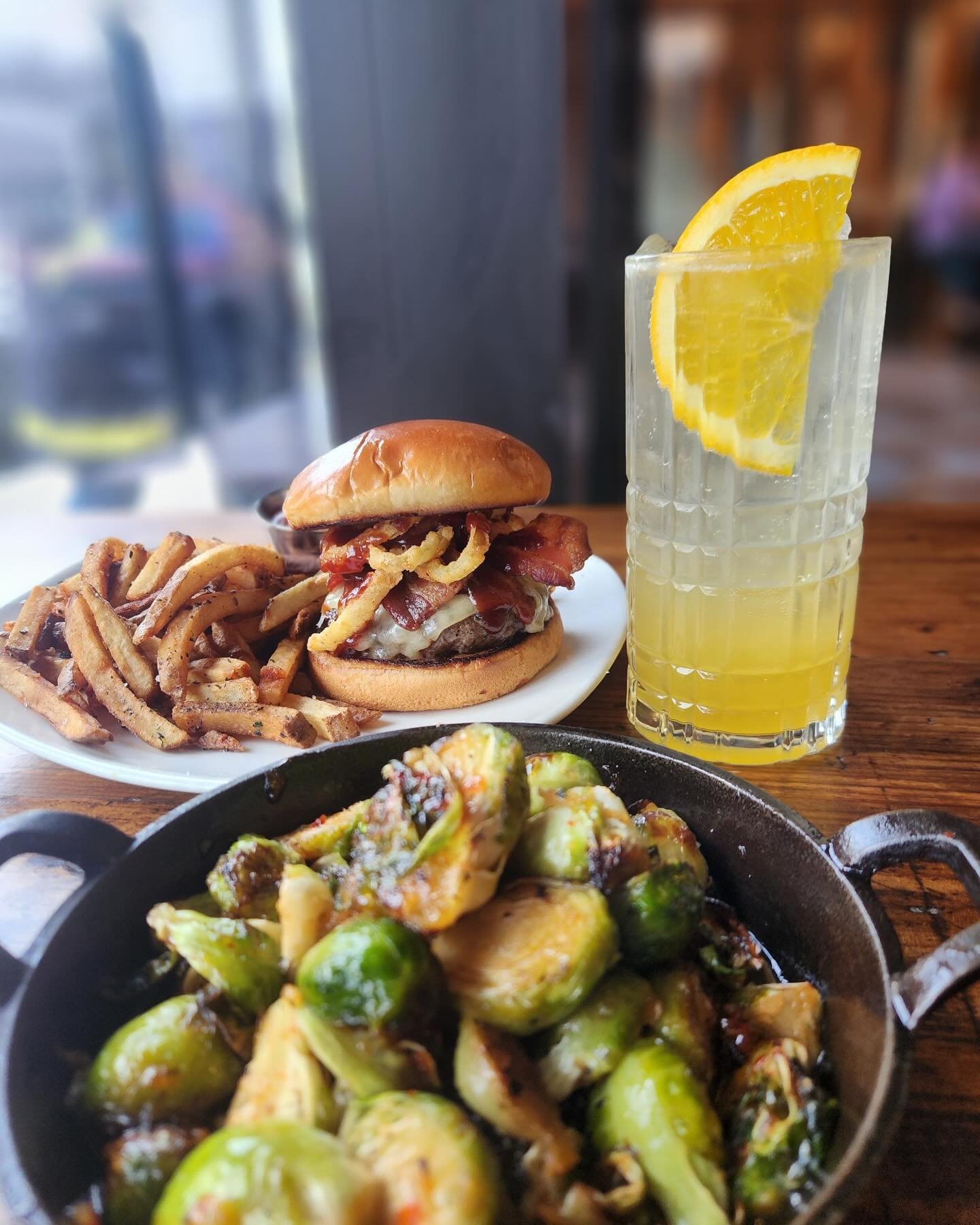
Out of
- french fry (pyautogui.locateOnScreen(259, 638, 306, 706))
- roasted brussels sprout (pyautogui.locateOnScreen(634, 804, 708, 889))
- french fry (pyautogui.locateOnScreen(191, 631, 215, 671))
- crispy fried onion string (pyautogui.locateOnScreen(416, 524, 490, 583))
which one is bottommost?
french fry (pyautogui.locateOnScreen(259, 638, 306, 706))

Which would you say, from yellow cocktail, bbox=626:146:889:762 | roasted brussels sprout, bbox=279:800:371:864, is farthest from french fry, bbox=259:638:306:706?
roasted brussels sprout, bbox=279:800:371:864

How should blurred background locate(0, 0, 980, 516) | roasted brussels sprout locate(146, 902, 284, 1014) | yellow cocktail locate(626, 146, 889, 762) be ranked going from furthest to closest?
blurred background locate(0, 0, 980, 516), yellow cocktail locate(626, 146, 889, 762), roasted brussels sprout locate(146, 902, 284, 1014)

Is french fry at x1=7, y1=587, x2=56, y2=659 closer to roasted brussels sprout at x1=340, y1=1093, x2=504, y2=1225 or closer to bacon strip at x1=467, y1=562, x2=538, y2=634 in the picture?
bacon strip at x1=467, y1=562, x2=538, y2=634

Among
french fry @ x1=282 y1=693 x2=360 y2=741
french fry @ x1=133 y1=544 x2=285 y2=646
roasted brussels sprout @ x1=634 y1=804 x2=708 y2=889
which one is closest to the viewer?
roasted brussels sprout @ x1=634 y1=804 x2=708 y2=889

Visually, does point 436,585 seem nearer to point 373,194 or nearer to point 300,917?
point 300,917

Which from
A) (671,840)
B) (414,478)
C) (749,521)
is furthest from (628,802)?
(414,478)

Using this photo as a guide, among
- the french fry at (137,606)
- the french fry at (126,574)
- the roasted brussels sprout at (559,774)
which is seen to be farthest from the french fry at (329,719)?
the roasted brussels sprout at (559,774)
